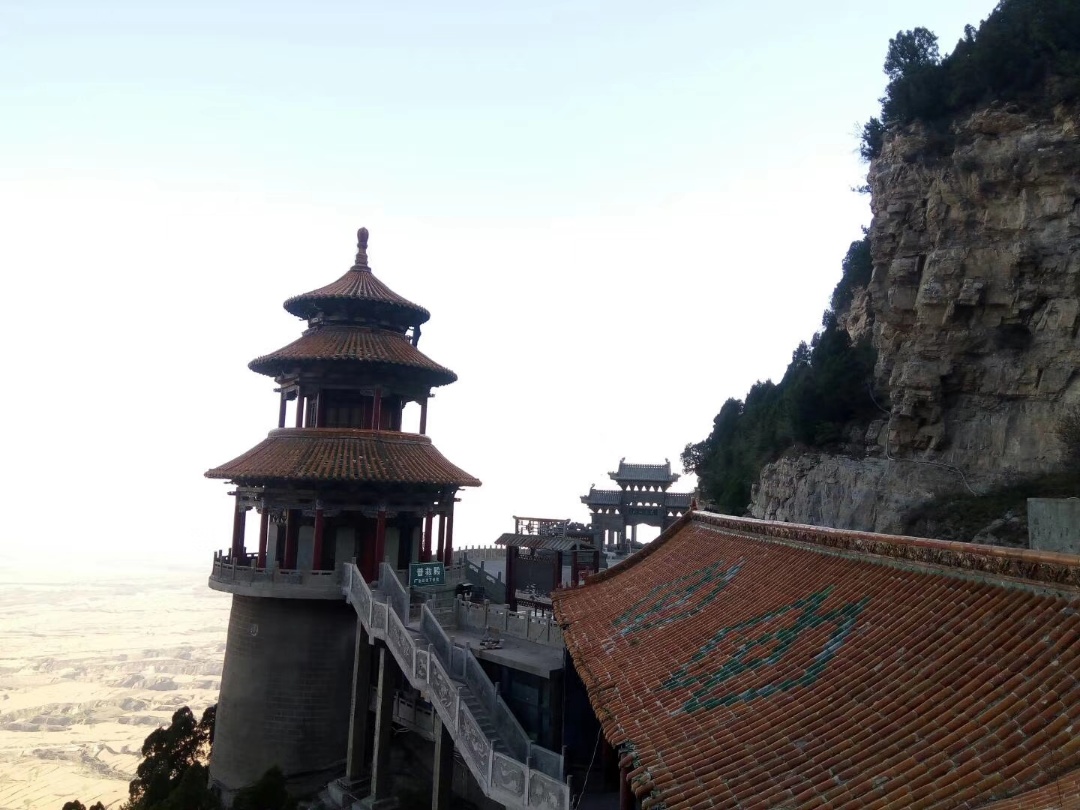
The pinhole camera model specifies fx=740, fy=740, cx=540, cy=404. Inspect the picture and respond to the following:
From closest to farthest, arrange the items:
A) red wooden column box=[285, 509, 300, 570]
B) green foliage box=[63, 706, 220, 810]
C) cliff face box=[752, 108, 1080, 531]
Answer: green foliage box=[63, 706, 220, 810] → red wooden column box=[285, 509, 300, 570] → cliff face box=[752, 108, 1080, 531]

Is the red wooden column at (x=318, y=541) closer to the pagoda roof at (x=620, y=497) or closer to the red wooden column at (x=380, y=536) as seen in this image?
the red wooden column at (x=380, y=536)

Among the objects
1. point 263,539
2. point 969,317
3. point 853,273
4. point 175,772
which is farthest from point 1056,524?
point 853,273

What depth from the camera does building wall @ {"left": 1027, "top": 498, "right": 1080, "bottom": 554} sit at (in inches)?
336

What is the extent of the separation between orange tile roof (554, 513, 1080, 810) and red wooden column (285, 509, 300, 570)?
46.6 ft

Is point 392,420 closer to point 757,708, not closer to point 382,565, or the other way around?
point 382,565

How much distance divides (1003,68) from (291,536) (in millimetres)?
31938

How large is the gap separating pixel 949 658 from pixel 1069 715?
1.41 meters

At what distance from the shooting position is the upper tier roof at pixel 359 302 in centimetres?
2489

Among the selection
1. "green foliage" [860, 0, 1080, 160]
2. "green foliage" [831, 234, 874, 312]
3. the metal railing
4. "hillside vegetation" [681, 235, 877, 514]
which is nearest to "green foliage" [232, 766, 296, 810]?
the metal railing

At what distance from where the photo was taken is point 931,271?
29.3 m

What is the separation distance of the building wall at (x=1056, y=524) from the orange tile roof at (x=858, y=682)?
1.97 metres

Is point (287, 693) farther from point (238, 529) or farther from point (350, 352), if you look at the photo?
point (350, 352)

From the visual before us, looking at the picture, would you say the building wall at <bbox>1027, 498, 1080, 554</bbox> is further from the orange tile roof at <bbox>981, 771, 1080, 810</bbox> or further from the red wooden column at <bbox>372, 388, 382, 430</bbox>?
the red wooden column at <bbox>372, 388, 382, 430</bbox>

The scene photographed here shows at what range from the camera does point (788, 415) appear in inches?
1508
